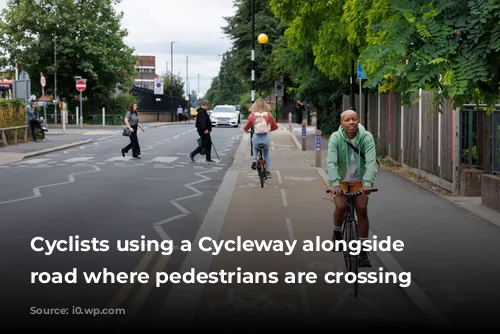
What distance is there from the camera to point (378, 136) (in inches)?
973

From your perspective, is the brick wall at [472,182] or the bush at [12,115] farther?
the bush at [12,115]

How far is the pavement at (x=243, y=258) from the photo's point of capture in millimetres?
6289

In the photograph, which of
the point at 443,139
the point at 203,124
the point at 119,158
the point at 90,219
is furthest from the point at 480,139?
the point at 119,158

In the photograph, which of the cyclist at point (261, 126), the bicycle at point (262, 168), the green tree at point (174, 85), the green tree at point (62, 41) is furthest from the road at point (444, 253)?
the green tree at point (174, 85)

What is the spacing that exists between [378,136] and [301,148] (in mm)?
5486

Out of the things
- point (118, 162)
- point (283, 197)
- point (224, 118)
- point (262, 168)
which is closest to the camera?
point (283, 197)

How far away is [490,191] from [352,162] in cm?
548

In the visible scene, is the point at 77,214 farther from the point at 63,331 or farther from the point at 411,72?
the point at 63,331

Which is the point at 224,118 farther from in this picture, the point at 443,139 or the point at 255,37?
the point at 443,139

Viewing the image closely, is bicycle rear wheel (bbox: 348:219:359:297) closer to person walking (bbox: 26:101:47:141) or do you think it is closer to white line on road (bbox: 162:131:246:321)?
white line on road (bbox: 162:131:246:321)

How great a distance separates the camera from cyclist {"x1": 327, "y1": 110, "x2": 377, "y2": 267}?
25.2 ft

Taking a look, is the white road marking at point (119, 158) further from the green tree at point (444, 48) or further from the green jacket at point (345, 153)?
the green jacket at point (345, 153)

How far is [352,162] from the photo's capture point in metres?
7.83

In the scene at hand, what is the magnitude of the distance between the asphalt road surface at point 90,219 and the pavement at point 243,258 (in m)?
0.02
